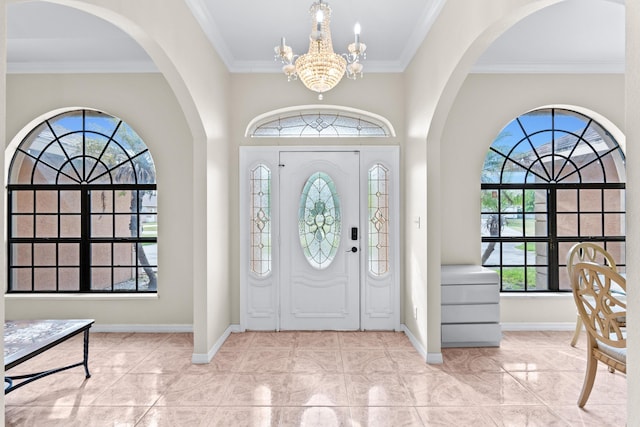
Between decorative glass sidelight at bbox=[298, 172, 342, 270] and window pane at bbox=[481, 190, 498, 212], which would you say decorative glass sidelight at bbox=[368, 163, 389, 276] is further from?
window pane at bbox=[481, 190, 498, 212]

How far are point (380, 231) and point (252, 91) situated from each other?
2.18 m

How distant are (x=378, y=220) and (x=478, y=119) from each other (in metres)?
1.63

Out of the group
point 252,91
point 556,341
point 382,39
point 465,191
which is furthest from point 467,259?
point 252,91

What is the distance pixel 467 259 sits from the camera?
4.70m

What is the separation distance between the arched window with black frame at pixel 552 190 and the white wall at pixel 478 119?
17cm

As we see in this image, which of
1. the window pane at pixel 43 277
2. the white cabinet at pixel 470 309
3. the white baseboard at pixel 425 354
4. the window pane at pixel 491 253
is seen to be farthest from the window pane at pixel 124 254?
the window pane at pixel 491 253

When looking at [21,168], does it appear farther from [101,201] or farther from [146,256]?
[146,256]

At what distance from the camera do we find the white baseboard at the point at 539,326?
4.71 meters

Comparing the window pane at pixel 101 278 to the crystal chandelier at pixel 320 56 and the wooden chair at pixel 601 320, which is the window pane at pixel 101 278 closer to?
the crystal chandelier at pixel 320 56

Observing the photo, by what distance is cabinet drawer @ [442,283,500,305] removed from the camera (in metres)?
4.08

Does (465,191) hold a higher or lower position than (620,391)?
higher

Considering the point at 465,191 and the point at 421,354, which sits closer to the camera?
the point at 421,354

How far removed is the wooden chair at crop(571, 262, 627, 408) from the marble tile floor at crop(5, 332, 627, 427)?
377 mm

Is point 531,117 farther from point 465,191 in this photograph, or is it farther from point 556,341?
point 556,341
